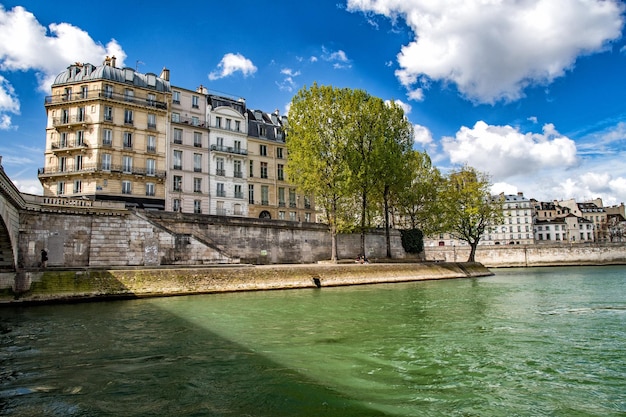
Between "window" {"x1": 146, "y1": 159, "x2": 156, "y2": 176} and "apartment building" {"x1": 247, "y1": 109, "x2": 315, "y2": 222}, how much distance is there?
10.7 metres

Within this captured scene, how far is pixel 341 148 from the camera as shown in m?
34.0

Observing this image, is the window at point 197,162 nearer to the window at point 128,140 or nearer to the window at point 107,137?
the window at point 128,140

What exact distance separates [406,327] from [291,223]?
949 inches

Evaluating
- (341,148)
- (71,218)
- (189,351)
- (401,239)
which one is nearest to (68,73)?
(71,218)

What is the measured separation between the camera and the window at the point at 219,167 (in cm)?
4612

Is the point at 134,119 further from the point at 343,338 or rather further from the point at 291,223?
the point at 343,338

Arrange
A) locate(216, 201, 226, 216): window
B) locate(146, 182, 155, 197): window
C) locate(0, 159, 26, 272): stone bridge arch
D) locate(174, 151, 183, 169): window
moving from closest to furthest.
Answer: locate(0, 159, 26, 272): stone bridge arch → locate(146, 182, 155, 197): window → locate(174, 151, 183, 169): window → locate(216, 201, 226, 216): window

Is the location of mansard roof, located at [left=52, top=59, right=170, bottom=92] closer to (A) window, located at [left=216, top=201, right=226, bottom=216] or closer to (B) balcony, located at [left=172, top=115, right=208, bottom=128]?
(B) balcony, located at [left=172, top=115, right=208, bottom=128]

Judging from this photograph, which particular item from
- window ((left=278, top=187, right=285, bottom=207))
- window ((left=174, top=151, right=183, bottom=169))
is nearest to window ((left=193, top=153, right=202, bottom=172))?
window ((left=174, top=151, right=183, bottom=169))

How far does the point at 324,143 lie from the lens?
34.2m

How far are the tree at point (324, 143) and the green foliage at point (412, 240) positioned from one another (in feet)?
42.9

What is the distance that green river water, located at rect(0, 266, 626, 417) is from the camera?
5969 mm

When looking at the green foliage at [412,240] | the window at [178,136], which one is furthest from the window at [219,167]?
the green foliage at [412,240]

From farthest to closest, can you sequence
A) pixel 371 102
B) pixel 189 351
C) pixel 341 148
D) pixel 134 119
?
1. pixel 134 119
2. pixel 371 102
3. pixel 341 148
4. pixel 189 351
